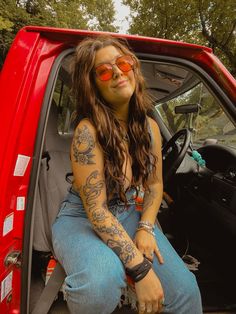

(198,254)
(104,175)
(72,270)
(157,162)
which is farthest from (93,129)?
(198,254)

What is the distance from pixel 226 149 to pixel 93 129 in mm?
1273

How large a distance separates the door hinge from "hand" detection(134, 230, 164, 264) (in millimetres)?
519

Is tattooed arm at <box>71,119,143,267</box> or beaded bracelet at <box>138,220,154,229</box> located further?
beaded bracelet at <box>138,220,154,229</box>

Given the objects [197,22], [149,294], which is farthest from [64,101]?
[197,22]

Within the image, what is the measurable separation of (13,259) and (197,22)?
15683 mm

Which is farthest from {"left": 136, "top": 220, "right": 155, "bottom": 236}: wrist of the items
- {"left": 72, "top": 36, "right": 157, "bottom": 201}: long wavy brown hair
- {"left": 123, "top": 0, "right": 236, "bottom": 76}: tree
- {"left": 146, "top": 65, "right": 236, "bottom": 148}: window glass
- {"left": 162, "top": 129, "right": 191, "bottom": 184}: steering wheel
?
{"left": 123, "top": 0, "right": 236, "bottom": 76}: tree

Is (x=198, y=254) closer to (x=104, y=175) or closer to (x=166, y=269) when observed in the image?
(x=166, y=269)

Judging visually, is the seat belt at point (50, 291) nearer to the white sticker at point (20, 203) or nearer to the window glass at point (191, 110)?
the white sticker at point (20, 203)

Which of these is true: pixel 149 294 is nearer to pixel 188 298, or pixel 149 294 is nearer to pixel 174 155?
pixel 188 298

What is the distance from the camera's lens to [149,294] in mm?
1211

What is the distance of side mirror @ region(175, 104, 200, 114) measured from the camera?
237 cm

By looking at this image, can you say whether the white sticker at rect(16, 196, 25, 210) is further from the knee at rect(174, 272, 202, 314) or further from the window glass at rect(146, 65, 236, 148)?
the window glass at rect(146, 65, 236, 148)

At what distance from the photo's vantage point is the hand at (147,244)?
1.37 meters

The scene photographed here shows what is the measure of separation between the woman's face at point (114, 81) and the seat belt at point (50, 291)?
84cm
